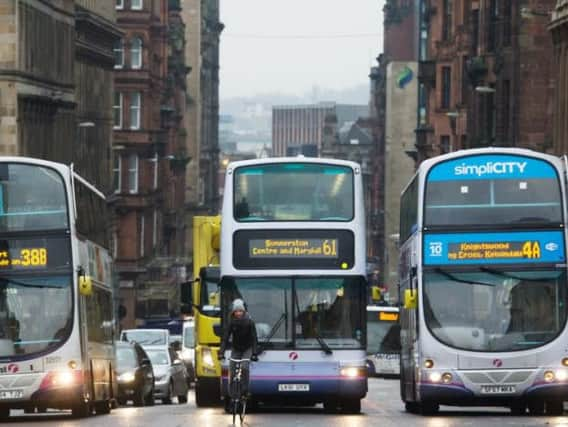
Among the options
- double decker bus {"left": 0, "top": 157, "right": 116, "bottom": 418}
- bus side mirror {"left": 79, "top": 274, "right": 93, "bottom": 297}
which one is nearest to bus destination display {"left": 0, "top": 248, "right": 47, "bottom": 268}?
double decker bus {"left": 0, "top": 157, "right": 116, "bottom": 418}

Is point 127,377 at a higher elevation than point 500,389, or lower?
lower

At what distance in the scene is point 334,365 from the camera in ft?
117

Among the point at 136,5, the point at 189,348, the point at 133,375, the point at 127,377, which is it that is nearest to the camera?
the point at 127,377

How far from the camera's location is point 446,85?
107188mm

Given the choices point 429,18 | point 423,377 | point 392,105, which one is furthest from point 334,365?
point 392,105

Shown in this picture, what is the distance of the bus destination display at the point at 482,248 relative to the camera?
113ft

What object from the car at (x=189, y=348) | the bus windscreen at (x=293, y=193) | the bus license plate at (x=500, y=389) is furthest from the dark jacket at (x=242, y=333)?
the car at (x=189, y=348)

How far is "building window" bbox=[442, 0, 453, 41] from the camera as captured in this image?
358ft

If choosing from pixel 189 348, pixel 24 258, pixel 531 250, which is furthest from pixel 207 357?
pixel 189 348

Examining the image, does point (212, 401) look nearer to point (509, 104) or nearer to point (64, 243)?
point (64, 243)

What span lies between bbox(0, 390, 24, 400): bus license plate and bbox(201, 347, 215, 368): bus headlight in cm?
847

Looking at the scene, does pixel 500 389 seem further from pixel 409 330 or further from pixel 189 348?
pixel 189 348

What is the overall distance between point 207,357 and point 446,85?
66.5 m

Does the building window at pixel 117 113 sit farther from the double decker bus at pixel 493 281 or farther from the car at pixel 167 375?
the double decker bus at pixel 493 281
